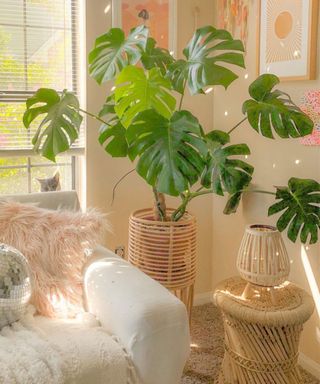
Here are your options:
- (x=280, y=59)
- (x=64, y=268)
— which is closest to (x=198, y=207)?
(x=280, y=59)

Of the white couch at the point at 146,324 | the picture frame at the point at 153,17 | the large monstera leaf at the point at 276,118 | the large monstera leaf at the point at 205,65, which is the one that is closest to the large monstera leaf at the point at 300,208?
the large monstera leaf at the point at 276,118

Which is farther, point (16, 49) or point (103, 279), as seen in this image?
point (16, 49)

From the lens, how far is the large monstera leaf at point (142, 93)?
6.23ft

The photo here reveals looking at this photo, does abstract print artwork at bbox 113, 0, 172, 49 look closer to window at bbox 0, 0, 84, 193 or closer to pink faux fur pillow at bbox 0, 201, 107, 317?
window at bbox 0, 0, 84, 193

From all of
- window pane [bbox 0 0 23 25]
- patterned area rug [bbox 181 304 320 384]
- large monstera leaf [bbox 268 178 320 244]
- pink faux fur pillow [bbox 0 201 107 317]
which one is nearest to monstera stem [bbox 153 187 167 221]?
pink faux fur pillow [bbox 0 201 107 317]

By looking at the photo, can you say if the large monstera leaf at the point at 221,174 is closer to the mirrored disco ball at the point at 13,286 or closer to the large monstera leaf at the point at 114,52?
the large monstera leaf at the point at 114,52

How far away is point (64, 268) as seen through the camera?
1889 millimetres

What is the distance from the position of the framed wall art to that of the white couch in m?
1.15

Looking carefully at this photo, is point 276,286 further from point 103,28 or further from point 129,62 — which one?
point 103,28

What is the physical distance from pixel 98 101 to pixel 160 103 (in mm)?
744

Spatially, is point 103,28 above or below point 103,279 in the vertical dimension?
above

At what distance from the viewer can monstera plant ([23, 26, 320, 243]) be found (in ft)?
5.86

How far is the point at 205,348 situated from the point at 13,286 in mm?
1183

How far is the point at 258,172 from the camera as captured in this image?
2.50m
